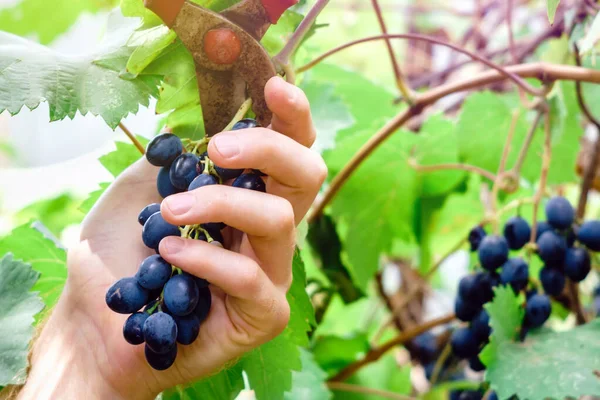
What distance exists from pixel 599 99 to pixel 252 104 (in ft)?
2.55

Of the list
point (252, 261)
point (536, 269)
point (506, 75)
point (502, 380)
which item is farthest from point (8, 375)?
point (536, 269)

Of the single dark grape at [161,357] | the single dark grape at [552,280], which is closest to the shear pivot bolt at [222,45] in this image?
the single dark grape at [161,357]

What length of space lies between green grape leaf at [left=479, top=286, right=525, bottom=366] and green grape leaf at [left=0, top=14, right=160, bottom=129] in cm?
48

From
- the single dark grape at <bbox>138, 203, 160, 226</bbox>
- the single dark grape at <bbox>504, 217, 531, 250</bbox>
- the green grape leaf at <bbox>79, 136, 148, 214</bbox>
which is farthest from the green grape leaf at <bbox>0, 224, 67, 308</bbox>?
the single dark grape at <bbox>504, 217, 531, 250</bbox>

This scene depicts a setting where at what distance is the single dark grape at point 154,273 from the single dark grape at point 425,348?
916 millimetres

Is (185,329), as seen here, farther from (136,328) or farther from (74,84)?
(74,84)

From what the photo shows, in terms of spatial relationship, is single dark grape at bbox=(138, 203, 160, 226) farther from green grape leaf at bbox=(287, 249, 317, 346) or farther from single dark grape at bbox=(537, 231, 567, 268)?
single dark grape at bbox=(537, 231, 567, 268)

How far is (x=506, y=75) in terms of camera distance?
0.76 meters

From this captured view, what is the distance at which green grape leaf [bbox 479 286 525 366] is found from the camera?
2.38 ft

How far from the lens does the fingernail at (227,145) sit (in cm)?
44

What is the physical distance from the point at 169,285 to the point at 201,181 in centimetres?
9

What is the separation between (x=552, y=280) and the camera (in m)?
0.79

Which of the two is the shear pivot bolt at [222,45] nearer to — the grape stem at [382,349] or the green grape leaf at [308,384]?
the green grape leaf at [308,384]

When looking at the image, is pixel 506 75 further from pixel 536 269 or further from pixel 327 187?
pixel 536 269
